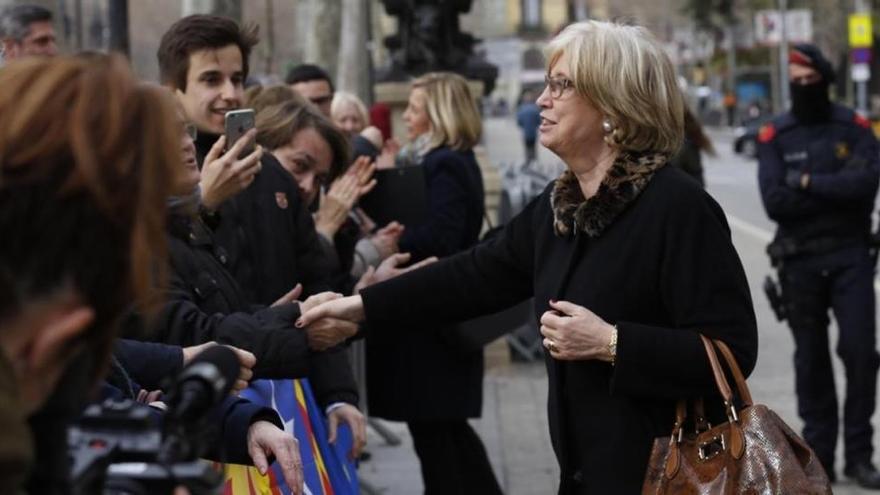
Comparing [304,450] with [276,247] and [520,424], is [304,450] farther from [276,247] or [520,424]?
[520,424]

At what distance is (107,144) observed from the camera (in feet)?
6.72

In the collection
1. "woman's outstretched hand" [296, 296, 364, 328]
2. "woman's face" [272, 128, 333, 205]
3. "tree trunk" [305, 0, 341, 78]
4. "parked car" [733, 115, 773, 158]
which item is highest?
"woman's face" [272, 128, 333, 205]

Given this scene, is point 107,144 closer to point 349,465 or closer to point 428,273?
point 428,273

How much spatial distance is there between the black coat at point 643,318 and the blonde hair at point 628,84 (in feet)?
0.36

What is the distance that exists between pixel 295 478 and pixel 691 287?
105 cm

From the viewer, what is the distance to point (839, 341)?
8625 millimetres

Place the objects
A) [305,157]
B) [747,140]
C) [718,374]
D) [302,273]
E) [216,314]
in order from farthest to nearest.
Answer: [747,140], [305,157], [302,273], [216,314], [718,374]

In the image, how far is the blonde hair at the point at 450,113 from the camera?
829 centimetres

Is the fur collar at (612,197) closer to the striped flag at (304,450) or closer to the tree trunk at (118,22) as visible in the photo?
the striped flag at (304,450)

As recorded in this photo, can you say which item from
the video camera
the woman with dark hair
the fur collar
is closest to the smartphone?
the fur collar

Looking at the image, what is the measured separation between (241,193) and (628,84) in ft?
5.21

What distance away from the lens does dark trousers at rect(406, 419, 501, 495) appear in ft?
24.3

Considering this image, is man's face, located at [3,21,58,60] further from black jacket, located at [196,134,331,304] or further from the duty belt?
the duty belt

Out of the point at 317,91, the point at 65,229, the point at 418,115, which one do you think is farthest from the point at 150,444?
the point at 317,91
